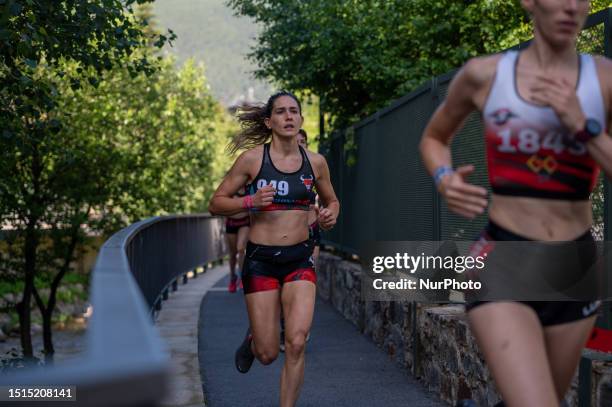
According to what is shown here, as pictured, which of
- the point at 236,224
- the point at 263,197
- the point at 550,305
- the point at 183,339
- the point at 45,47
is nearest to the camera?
the point at 550,305

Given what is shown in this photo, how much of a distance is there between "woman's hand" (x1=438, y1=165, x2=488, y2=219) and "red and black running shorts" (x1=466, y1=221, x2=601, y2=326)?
6.8 inches

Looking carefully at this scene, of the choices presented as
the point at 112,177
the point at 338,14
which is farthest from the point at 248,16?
the point at 112,177

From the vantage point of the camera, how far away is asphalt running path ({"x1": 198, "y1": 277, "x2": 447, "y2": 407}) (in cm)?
823

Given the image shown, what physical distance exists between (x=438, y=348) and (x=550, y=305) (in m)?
4.56

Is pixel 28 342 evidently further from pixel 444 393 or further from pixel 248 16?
pixel 444 393

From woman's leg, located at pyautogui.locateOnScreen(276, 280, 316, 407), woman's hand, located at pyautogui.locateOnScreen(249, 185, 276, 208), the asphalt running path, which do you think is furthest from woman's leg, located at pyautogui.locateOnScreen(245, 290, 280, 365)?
the asphalt running path

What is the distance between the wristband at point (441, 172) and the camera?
384 cm

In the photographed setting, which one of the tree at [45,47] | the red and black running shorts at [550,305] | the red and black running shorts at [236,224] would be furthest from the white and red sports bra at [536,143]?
the red and black running shorts at [236,224]

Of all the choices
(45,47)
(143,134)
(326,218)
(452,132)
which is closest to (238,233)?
(45,47)

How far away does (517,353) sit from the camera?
3592 mm

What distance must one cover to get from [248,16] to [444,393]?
42.5 ft

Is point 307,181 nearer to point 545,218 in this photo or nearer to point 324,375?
point 324,375

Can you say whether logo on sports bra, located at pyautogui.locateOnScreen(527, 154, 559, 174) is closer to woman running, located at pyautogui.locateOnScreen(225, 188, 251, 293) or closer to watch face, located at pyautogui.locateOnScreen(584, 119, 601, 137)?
watch face, located at pyautogui.locateOnScreen(584, 119, 601, 137)

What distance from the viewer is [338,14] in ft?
57.2
